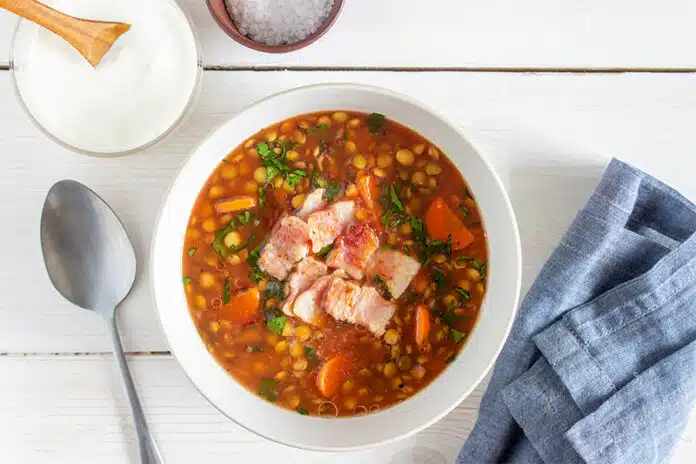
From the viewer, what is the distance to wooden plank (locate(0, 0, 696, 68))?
2.55 m

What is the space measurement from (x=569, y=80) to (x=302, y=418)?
5.10ft

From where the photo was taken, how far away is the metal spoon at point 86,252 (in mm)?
2508

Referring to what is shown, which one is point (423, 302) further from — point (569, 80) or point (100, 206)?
point (100, 206)

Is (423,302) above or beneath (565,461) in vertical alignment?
above

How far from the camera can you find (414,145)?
7.88 ft

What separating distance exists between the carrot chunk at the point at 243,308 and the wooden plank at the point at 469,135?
1.17ft

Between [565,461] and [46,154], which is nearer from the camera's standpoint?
[565,461]

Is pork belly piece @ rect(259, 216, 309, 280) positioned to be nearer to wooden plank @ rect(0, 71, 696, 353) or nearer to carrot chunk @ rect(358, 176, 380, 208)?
carrot chunk @ rect(358, 176, 380, 208)

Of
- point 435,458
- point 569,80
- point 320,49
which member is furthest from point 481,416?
point 320,49

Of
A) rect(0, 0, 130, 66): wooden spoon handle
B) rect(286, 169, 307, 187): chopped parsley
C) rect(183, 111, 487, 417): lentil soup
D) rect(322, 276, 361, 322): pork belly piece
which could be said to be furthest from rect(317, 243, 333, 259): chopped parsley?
rect(0, 0, 130, 66): wooden spoon handle

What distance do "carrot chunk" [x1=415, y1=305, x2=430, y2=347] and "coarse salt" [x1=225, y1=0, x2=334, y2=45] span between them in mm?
1048

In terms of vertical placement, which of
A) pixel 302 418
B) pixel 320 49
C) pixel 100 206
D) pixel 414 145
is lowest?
pixel 302 418

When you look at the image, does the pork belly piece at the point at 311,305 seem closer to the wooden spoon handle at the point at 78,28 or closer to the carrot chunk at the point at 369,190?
the carrot chunk at the point at 369,190

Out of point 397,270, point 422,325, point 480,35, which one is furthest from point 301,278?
point 480,35
